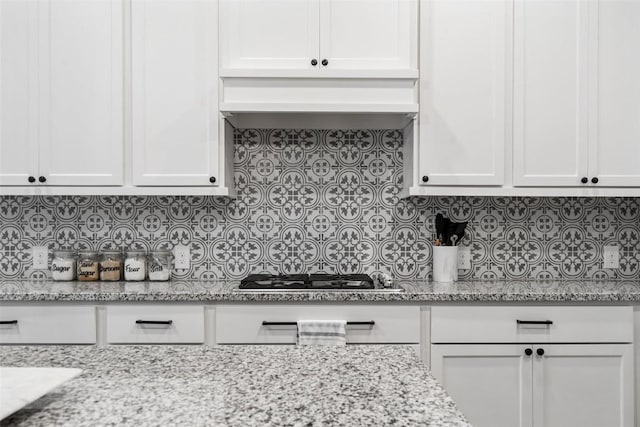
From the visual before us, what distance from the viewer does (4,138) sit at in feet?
7.75

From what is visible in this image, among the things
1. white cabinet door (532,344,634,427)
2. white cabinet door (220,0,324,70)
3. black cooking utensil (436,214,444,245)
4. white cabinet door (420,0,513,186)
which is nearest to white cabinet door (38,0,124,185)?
white cabinet door (220,0,324,70)

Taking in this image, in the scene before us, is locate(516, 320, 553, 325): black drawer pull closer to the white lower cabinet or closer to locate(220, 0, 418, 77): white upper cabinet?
the white lower cabinet

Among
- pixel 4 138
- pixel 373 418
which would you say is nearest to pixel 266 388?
pixel 373 418

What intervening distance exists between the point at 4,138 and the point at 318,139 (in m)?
1.63

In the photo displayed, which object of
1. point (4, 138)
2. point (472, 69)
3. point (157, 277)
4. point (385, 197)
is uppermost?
point (472, 69)

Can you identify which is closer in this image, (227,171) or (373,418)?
(373,418)

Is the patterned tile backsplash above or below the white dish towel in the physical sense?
above

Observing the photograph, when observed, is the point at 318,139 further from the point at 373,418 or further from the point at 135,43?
the point at 373,418

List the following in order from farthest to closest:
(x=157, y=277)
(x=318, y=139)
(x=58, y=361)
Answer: (x=318, y=139) → (x=157, y=277) → (x=58, y=361)

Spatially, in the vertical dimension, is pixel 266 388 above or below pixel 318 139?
below

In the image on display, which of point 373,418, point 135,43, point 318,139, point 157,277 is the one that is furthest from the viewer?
point 318,139

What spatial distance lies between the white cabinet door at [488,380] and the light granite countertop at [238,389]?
118 cm

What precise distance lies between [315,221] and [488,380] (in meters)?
1.21

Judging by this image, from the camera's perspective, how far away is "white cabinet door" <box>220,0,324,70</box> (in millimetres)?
2332
